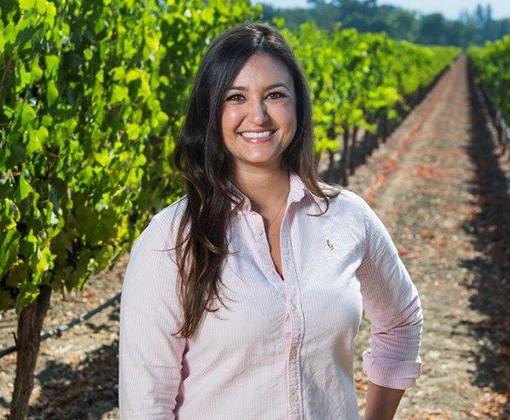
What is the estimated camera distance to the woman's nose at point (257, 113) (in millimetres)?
2172

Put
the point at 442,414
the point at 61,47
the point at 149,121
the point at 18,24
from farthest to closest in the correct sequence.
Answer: the point at 442,414
the point at 149,121
the point at 61,47
the point at 18,24

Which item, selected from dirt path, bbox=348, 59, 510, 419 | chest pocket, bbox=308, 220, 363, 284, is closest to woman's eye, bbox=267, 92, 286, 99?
chest pocket, bbox=308, 220, 363, 284

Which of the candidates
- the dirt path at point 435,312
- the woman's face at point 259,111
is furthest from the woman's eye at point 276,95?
the dirt path at point 435,312

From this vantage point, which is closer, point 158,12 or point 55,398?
A: point 55,398

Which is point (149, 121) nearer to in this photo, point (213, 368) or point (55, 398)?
point (55, 398)

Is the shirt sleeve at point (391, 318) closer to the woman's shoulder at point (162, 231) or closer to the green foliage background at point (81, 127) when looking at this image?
the woman's shoulder at point (162, 231)

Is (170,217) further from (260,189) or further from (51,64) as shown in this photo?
(51,64)

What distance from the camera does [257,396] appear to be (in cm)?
206

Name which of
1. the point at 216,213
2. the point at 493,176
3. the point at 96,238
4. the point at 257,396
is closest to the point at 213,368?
the point at 257,396

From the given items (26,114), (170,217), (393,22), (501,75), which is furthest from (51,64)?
(393,22)

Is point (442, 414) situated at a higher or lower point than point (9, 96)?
lower

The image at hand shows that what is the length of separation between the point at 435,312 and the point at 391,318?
6.13 meters

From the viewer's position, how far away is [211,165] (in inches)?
86.8

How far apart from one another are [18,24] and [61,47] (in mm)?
793
